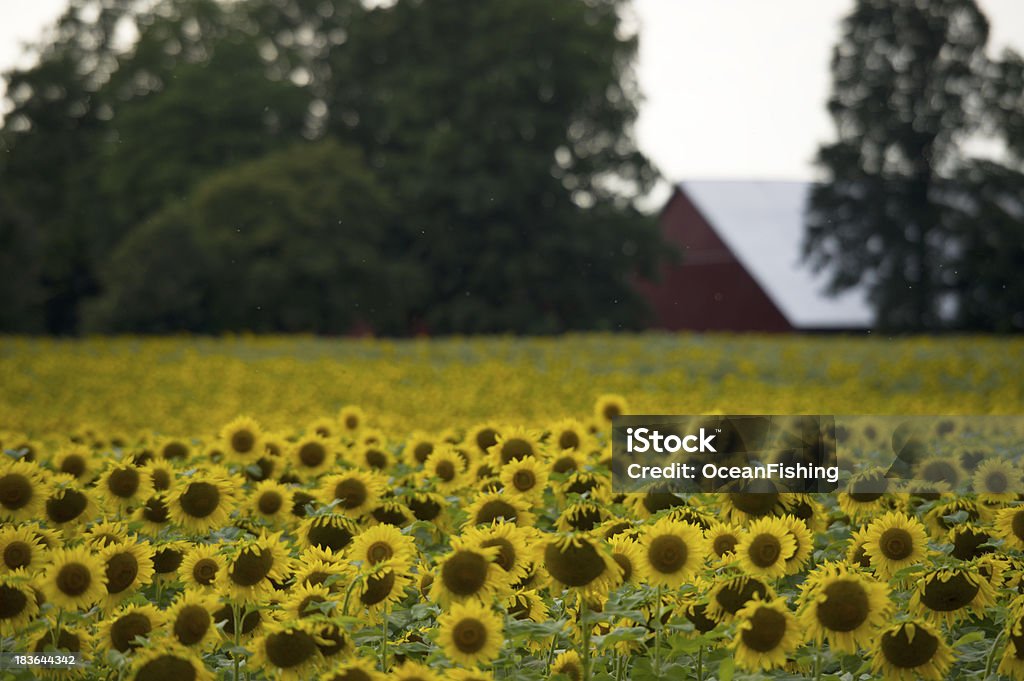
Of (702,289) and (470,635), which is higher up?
(702,289)

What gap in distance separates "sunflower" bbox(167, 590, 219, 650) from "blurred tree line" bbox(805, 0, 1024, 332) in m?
19.1

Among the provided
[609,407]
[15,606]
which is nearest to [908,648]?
[15,606]

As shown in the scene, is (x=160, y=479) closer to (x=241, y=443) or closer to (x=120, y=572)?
(x=241, y=443)

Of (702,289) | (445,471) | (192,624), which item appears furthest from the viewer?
(702,289)

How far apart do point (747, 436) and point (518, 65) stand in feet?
93.9

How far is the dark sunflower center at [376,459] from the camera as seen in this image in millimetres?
4242

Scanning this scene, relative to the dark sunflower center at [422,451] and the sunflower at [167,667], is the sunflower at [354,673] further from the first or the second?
the dark sunflower center at [422,451]

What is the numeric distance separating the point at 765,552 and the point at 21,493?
6.63 ft

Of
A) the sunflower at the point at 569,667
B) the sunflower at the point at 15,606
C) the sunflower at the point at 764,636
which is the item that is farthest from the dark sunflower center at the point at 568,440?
the sunflower at the point at 15,606

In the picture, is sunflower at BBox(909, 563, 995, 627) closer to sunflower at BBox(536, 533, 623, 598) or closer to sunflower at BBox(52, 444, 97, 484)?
sunflower at BBox(536, 533, 623, 598)

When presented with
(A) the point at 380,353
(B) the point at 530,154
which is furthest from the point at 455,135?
(A) the point at 380,353

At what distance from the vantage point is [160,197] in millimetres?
33906

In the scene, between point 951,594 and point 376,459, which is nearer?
point 951,594

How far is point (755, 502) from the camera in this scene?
3275 millimetres
